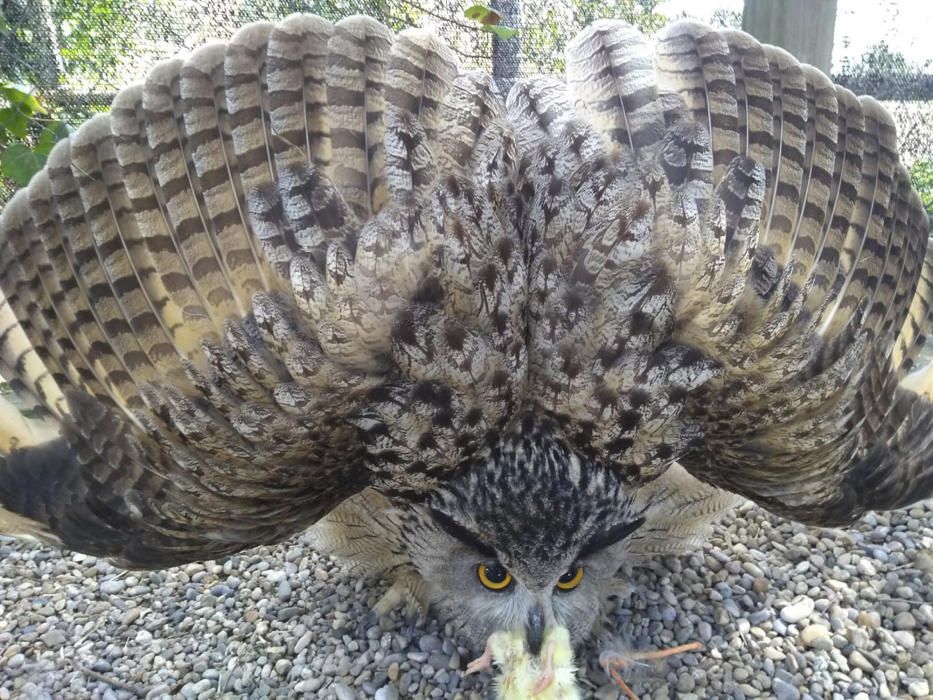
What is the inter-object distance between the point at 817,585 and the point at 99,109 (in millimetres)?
3286

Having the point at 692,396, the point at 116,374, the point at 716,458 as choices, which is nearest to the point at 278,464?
the point at 116,374

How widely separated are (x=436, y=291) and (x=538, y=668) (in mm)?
1162

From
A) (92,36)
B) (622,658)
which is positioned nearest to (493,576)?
(622,658)

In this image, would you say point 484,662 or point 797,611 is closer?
point 484,662

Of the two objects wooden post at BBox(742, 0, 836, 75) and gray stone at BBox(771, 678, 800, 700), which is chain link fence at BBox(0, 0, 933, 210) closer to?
wooden post at BBox(742, 0, 836, 75)

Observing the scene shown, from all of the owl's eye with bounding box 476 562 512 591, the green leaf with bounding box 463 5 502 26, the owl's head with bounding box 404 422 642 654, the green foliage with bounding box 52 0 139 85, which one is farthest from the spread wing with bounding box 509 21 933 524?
the green foliage with bounding box 52 0 139 85

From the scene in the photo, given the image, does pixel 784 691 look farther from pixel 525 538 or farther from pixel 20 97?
pixel 20 97

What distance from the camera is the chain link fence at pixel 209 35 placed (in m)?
3.12

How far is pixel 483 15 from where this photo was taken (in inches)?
115

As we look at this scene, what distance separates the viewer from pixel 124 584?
2.92 metres

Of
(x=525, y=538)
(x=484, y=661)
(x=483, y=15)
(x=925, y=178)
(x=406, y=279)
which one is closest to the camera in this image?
(x=406, y=279)

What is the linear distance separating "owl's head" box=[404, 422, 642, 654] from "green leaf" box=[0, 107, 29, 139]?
5.96ft

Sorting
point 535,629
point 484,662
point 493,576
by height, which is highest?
point 493,576

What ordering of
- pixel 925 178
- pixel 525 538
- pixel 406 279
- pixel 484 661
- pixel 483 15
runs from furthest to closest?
pixel 925 178, pixel 483 15, pixel 484 661, pixel 525 538, pixel 406 279
